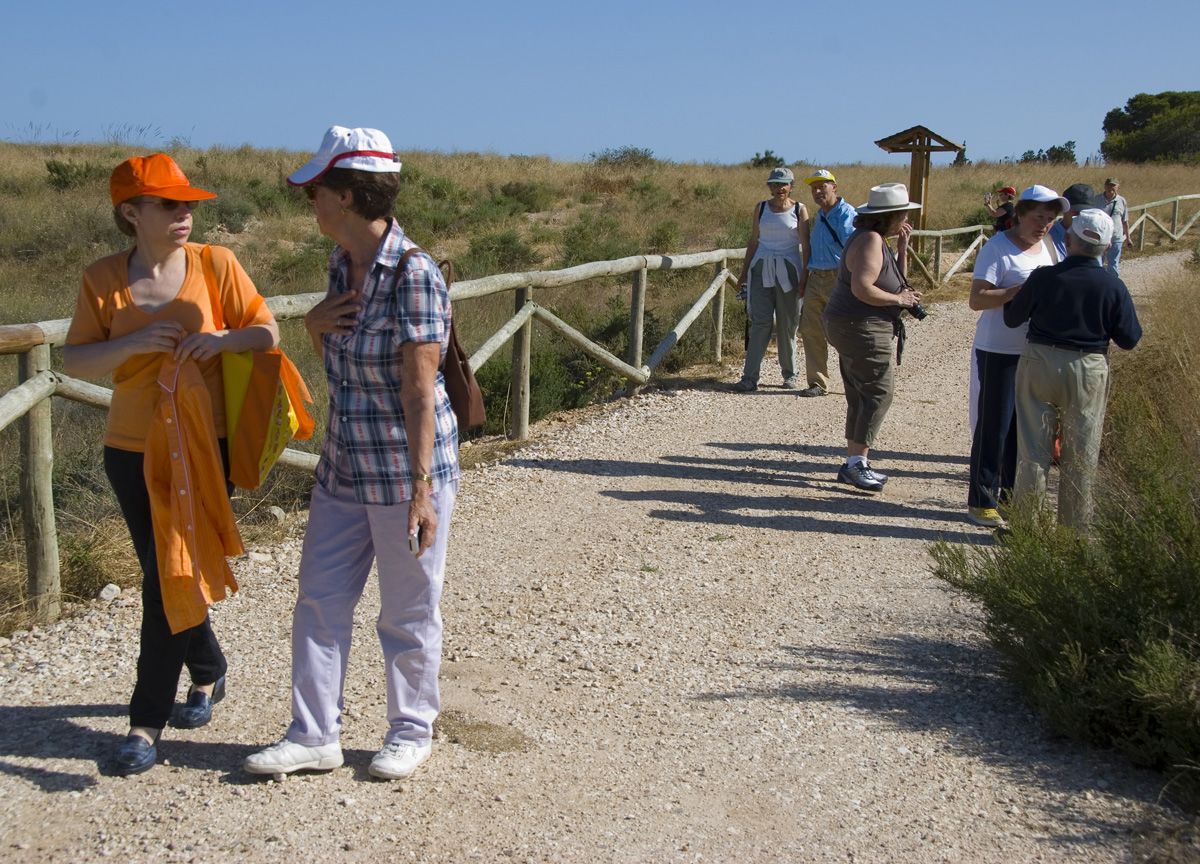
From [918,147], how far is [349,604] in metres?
16.7

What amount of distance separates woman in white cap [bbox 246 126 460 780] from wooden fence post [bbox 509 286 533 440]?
485cm

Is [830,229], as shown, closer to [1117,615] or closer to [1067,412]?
[1067,412]

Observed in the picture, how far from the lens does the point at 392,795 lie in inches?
137

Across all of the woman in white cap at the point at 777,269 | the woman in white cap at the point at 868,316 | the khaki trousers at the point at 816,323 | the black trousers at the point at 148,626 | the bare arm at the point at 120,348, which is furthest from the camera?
the woman in white cap at the point at 777,269

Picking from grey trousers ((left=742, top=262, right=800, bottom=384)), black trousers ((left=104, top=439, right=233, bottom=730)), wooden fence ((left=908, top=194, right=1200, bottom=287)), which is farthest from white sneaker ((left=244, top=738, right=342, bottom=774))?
wooden fence ((left=908, top=194, right=1200, bottom=287))

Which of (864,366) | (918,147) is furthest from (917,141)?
(864,366)

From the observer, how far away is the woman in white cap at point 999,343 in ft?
20.0

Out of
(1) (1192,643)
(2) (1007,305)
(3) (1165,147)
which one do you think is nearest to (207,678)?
(1) (1192,643)

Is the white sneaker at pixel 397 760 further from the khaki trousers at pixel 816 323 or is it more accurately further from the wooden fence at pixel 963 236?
the wooden fence at pixel 963 236

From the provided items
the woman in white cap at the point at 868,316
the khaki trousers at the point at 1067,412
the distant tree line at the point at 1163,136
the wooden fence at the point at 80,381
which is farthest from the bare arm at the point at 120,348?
the distant tree line at the point at 1163,136

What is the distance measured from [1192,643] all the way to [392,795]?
2.44 metres

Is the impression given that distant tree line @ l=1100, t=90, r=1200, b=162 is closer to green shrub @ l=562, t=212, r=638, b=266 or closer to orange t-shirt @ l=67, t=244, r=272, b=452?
green shrub @ l=562, t=212, r=638, b=266

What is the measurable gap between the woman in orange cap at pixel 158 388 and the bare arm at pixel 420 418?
2.08ft

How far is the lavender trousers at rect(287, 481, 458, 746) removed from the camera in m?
3.46
